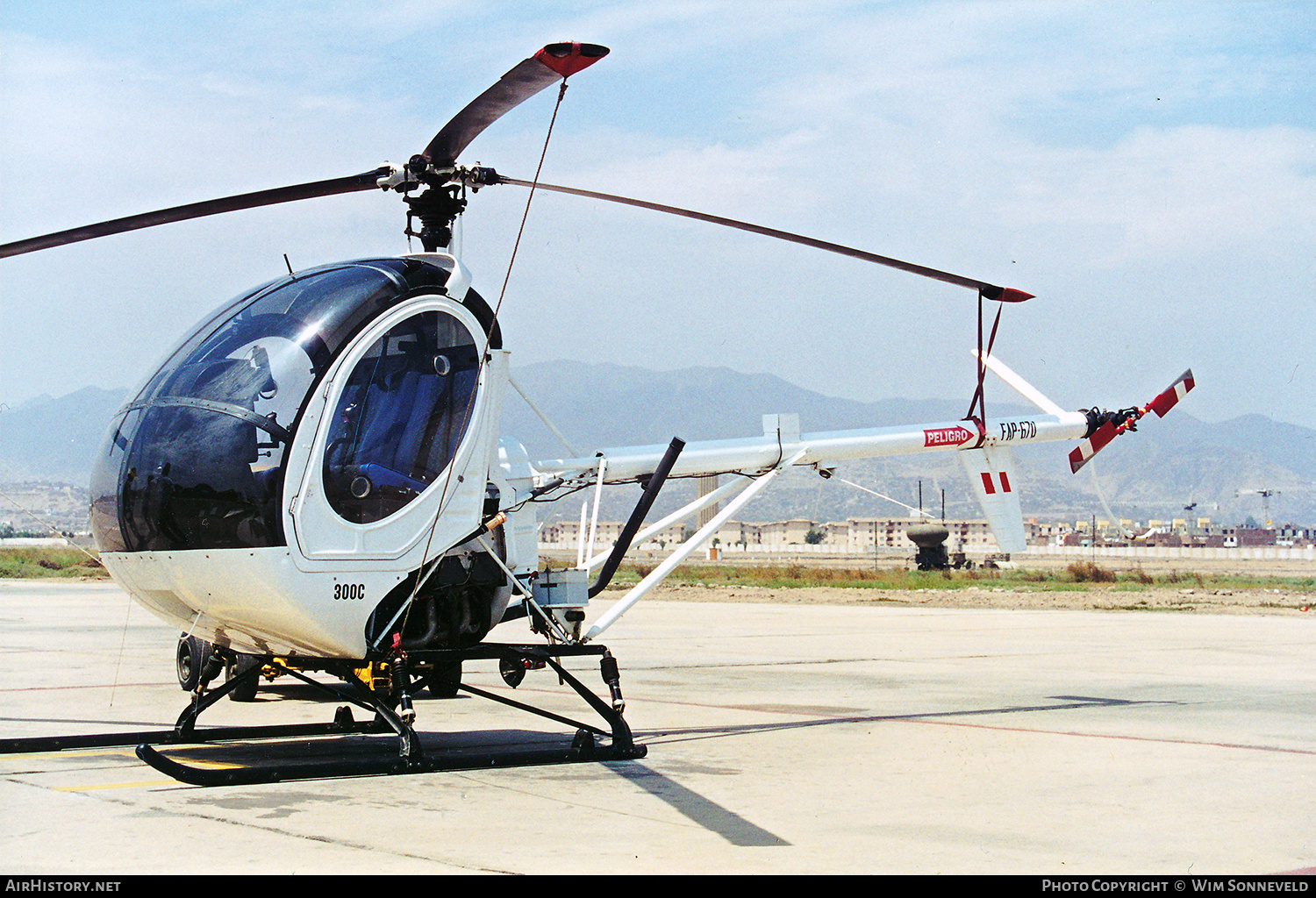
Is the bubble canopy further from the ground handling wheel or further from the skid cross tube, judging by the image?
the ground handling wheel

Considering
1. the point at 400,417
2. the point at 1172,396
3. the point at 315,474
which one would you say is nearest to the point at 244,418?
the point at 315,474

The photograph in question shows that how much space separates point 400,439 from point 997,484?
6664 millimetres

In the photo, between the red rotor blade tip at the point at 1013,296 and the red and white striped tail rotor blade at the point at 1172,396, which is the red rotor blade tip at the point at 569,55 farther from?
the red and white striped tail rotor blade at the point at 1172,396

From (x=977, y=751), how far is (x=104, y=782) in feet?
19.3

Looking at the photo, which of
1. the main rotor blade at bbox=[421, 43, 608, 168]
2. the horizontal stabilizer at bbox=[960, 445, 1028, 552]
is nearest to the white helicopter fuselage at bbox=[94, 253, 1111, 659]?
the main rotor blade at bbox=[421, 43, 608, 168]

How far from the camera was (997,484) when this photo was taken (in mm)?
12742

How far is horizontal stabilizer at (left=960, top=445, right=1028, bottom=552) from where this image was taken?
12703 mm

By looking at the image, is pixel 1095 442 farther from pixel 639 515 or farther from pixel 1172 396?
pixel 639 515

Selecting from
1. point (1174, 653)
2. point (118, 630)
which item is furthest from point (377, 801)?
point (118, 630)

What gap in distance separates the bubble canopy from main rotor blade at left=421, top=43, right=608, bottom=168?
85 cm

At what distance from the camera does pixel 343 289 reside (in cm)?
823

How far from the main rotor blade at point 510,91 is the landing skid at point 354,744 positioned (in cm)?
326

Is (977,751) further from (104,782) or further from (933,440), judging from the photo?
(104,782)

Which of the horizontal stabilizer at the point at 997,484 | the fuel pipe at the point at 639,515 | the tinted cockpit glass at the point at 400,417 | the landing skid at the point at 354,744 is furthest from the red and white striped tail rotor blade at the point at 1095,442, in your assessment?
the tinted cockpit glass at the point at 400,417
